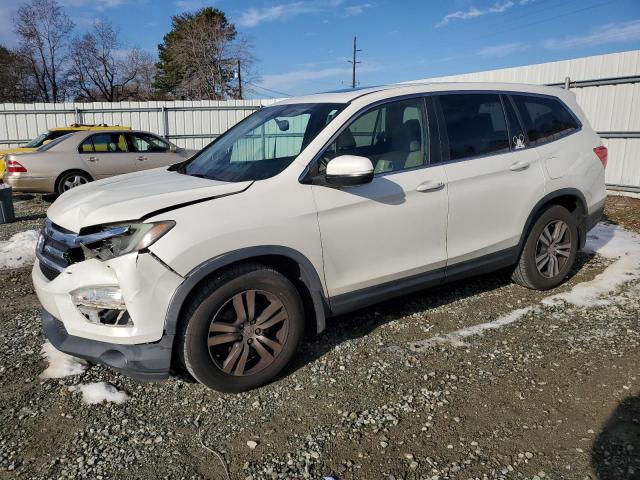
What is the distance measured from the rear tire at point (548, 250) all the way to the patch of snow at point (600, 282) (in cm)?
19

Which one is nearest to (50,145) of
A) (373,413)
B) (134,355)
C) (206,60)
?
(134,355)

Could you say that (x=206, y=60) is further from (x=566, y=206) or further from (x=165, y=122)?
(x=566, y=206)

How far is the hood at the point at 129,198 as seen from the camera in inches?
112

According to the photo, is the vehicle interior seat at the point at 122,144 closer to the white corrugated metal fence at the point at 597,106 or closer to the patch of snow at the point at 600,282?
the white corrugated metal fence at the point at 597,106

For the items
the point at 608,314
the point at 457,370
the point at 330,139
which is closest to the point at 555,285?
the point at 608,314

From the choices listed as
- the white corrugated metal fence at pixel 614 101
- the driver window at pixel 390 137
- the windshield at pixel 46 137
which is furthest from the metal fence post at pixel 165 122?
the driver window at pixel 390 137

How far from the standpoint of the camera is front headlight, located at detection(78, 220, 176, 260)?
8.93 ft

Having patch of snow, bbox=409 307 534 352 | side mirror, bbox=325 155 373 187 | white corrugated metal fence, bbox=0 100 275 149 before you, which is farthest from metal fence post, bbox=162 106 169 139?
side mirror, bbox=325 155 373 187

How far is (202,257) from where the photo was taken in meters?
2.81

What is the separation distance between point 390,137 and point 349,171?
2.55 feet

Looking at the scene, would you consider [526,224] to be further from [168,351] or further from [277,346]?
[168,351]

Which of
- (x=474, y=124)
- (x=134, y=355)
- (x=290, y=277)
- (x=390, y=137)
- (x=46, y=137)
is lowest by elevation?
(x=134, y=355)

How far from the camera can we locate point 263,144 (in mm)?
3654

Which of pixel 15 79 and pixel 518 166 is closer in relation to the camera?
pixel 518 166
